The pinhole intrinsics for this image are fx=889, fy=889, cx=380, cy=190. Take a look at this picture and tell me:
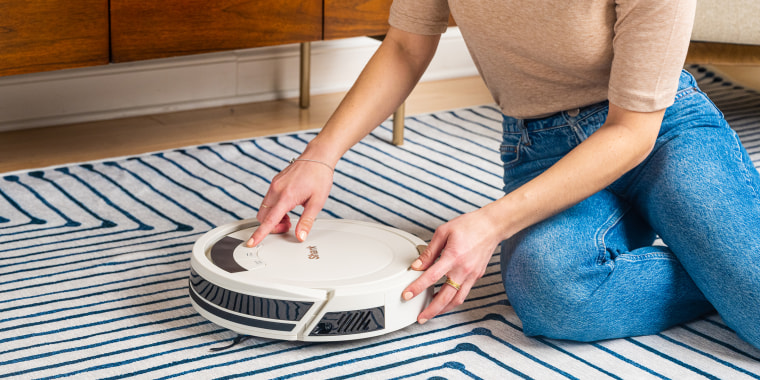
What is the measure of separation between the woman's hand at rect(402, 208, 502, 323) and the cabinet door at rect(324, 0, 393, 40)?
0.82 m

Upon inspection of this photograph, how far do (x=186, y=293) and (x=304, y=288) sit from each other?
28 cm

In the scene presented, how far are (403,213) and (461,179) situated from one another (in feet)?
0.79

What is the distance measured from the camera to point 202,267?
101 centimetres

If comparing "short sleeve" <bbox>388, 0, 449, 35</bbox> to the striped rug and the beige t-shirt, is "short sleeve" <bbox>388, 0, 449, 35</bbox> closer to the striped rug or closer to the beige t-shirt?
the beige t-shirt

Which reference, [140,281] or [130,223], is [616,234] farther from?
[130,223]

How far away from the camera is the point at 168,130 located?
1.96m

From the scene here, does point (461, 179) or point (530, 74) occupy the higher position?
point (530, 74)

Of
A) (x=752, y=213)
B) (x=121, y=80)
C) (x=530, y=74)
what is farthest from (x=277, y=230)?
(x=121, y=80)

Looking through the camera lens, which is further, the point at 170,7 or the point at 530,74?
the point at 170,7

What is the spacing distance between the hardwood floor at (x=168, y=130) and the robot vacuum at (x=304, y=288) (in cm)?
80

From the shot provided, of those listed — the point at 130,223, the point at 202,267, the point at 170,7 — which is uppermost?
the point at 170,7

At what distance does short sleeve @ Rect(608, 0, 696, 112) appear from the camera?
922 millimetres

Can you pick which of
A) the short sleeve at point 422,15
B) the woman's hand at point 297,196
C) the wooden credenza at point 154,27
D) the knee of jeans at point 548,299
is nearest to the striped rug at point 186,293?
the knee of jeans at point 548,299

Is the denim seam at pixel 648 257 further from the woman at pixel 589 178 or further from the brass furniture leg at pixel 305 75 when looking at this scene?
the brass furniture leg at pixel 305 75
